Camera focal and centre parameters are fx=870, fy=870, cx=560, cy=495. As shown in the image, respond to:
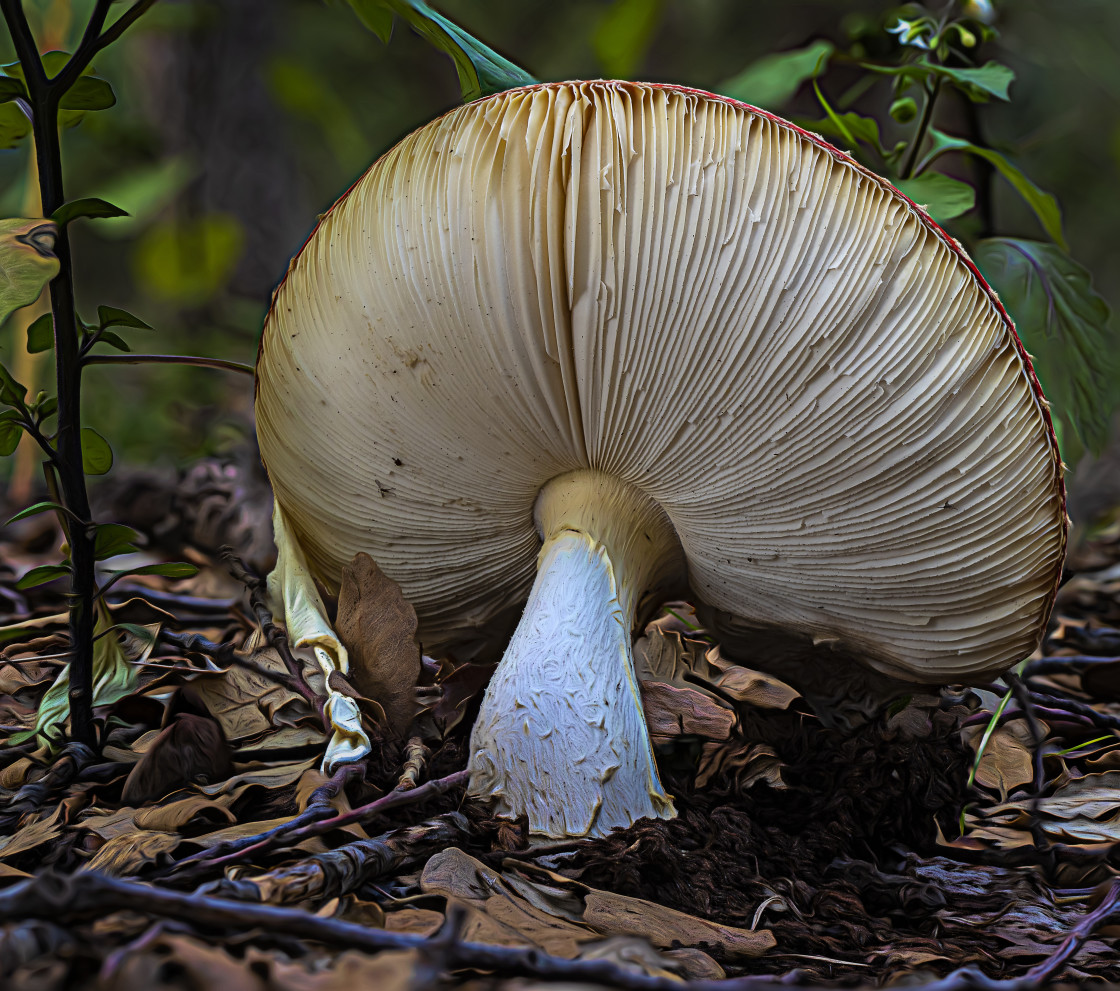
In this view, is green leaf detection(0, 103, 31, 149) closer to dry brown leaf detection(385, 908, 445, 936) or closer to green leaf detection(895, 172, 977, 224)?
dry brown leaf detection(385, 908, 445, 936)

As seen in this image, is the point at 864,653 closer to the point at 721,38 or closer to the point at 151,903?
the point at 151,903

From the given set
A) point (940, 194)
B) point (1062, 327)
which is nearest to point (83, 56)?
point (940, 194)

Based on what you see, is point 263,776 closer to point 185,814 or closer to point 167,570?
point 185,814

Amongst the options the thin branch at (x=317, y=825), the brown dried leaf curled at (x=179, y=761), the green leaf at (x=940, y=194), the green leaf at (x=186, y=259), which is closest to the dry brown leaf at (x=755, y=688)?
the thin branch at (x=317, y=825)

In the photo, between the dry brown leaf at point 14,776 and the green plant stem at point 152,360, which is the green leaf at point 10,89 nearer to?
the green plant stem at point 152,360

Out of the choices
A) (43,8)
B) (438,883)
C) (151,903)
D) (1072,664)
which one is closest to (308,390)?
(438,883)

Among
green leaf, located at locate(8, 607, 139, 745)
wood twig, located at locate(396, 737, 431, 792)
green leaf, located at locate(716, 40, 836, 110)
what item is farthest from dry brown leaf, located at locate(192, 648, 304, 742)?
green leaf, located at locate(716, 40, 836, 110)
